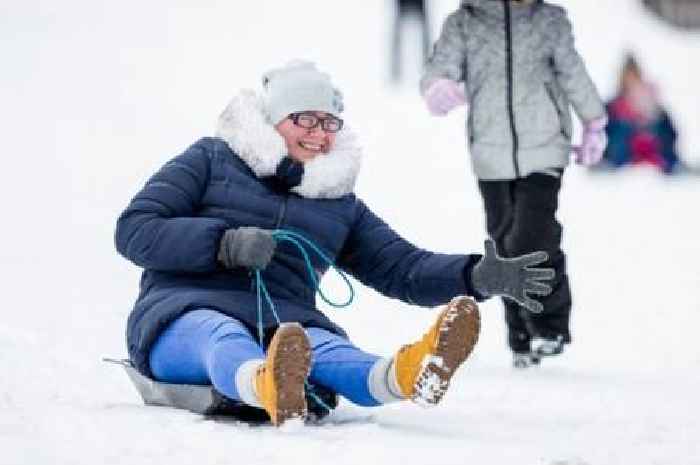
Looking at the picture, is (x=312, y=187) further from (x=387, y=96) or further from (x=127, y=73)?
(x=127, y=73)

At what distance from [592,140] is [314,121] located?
182 cm

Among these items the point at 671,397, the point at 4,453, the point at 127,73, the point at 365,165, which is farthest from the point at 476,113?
the point at 127,73

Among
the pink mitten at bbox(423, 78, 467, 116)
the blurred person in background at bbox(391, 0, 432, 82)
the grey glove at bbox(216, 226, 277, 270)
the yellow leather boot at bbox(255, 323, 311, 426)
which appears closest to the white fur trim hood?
the grey glove at bbox(216, 226, 277, 270)

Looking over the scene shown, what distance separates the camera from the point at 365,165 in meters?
9.77

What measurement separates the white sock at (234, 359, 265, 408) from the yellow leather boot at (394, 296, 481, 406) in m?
0.32

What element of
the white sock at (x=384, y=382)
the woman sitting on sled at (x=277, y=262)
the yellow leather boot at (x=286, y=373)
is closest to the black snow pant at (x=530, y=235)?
the woman sitting on sled at (x=277, y=262)

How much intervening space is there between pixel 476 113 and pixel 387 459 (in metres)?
2.89

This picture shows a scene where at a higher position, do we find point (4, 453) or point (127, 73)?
point (4, 453)

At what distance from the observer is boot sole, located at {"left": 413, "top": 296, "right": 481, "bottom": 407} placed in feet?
9.05

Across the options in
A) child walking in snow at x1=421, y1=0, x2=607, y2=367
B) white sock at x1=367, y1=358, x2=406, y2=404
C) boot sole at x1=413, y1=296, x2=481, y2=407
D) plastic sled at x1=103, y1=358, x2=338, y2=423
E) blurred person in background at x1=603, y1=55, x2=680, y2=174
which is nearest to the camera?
boot sole at x1=413, y1=296, x2=481, y2=407

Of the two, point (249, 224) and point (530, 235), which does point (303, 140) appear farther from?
point (530, 235)

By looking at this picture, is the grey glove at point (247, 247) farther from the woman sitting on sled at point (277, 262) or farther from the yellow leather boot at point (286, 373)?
the yellow leather boot at point (286, 373)

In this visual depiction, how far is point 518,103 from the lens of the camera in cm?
511

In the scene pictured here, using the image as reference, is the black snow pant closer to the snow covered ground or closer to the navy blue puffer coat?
the snow covered ground
